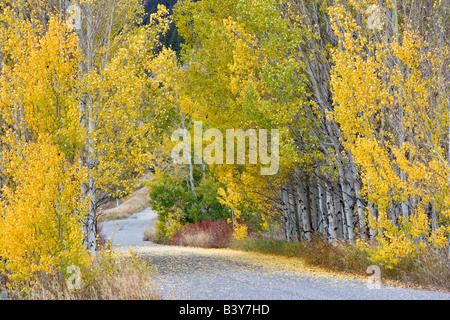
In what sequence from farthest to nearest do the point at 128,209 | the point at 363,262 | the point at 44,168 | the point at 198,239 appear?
1. the point at 128,209
2. the point at 198,239
3. the point at 363,262
4. the point at 44,168

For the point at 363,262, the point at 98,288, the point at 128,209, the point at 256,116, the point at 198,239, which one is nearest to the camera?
the point at 98,288

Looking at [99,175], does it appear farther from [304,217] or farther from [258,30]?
[304,217]

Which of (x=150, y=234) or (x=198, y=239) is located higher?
(x=198, y=239)

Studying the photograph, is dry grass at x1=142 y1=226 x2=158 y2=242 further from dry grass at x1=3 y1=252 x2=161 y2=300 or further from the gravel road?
dry grass at x1=3 y1=252 x2=161 y2=300

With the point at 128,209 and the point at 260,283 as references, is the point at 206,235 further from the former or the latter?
the point at 128,209

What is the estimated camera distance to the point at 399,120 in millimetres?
10656

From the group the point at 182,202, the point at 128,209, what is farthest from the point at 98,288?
the point at 128,209

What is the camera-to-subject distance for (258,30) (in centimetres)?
1292

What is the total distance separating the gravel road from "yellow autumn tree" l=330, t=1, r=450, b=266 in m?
1.35

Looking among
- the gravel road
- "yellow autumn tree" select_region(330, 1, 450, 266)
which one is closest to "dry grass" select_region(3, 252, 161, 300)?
the gravel road

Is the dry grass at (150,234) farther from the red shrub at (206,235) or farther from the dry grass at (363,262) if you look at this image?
the dry grass at (363,262)

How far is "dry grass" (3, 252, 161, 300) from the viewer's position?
7508 millimetres

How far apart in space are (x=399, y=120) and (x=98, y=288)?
738cm

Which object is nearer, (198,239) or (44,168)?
(44,168)
